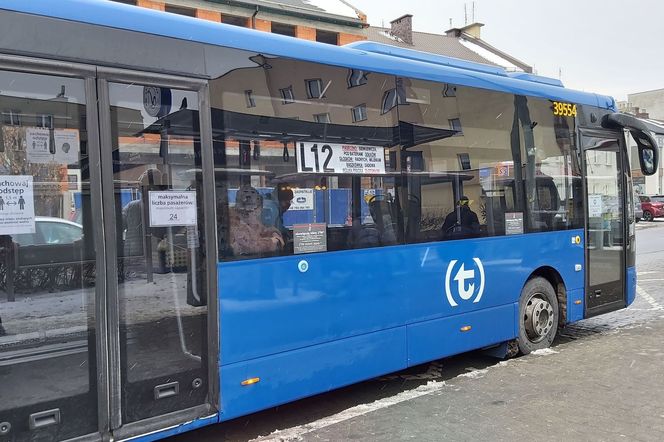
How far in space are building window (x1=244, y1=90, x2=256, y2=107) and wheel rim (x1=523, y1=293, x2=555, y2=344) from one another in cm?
385

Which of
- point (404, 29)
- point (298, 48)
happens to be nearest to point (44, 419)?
point (298, 48)

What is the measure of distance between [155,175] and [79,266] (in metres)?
0.70

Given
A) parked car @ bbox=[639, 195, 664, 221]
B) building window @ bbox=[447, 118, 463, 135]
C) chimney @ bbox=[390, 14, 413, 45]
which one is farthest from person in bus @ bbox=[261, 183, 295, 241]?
parked car @ bbox=[639, 195, 664, 221]

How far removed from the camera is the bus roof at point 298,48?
10.2ft

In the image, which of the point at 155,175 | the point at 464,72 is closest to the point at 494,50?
the point at 464,72

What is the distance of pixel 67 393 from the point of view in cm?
304

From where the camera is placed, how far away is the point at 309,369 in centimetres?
401

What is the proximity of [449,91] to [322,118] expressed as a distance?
1.53 m

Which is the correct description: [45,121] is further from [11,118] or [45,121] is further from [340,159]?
[340,159]

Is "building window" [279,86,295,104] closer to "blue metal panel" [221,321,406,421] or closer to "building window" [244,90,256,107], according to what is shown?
"building window" [244,90,256,107]

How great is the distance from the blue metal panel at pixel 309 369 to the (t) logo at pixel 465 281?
672mm

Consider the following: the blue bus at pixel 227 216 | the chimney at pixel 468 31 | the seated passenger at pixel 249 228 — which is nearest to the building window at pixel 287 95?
the blue bus at pixel 227 216

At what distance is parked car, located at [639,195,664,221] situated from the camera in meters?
35.6

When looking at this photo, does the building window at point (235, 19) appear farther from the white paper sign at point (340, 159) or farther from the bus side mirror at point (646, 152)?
the white paper sign at point (340, 159)
